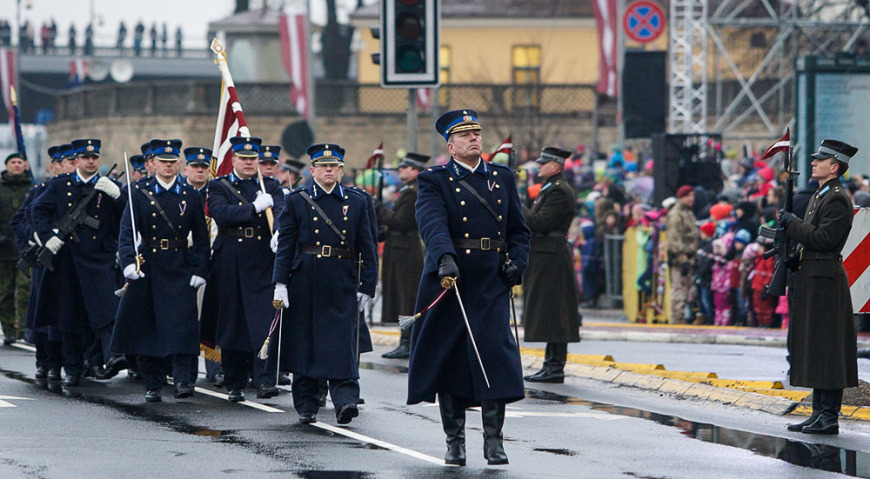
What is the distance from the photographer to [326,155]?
12.2 metres

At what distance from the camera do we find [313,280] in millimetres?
12047

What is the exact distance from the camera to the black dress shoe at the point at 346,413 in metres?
11.6

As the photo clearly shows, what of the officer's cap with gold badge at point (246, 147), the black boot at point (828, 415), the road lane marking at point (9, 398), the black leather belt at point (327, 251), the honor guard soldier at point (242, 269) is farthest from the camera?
the officer's cap with gold badge at point (246, 147)

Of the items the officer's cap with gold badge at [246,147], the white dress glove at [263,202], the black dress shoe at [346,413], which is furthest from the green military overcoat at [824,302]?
the officer's cap with gold badge at [246,147]

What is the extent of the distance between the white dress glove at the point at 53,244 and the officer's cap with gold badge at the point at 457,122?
17.9ft

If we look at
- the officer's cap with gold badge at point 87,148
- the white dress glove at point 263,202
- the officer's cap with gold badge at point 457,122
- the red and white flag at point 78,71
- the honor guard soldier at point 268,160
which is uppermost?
the red and white flag at point 78,71

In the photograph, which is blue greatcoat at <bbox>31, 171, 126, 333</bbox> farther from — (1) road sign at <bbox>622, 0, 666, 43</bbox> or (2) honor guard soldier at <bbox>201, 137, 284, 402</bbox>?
(1) road sign at <bbox>622, 0, 666, 43</bbox>

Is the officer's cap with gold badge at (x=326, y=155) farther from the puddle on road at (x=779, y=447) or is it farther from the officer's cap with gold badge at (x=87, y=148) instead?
the officer's cap with gold badge at (x=87, y=148)

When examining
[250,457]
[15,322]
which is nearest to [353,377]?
[250,457]

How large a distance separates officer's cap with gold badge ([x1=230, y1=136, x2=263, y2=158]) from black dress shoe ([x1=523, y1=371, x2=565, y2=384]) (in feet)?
10.9

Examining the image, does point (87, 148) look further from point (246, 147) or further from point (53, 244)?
point (246, 147)

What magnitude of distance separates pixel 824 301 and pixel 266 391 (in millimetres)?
4572

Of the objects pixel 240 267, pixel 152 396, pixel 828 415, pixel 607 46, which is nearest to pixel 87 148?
pixel 240 267

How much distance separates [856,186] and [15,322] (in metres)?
10.2
